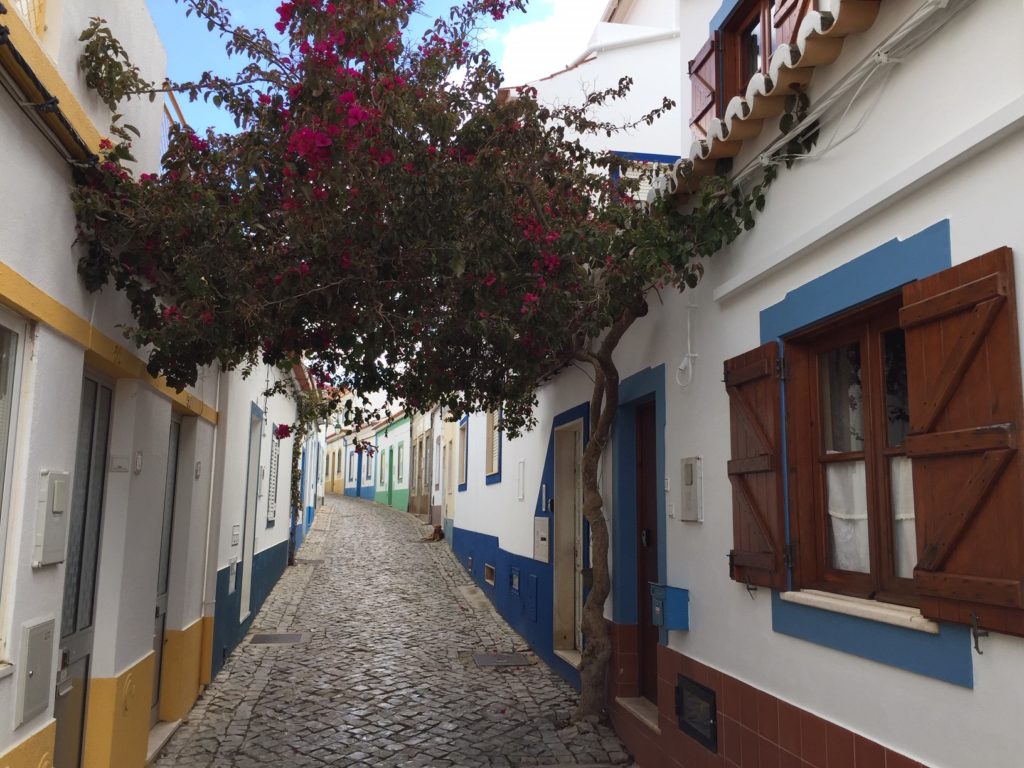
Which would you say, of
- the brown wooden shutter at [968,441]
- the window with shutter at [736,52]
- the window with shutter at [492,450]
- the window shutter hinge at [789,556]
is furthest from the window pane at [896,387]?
the window with shutter at [492,450]

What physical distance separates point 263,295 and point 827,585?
3.14 meters

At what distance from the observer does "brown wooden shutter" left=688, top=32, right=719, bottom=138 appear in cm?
610

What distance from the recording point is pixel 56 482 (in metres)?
3.93

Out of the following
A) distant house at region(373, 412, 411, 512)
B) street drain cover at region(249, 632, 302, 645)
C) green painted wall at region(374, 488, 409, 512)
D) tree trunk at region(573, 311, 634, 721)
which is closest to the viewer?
tree trunk at region(573, 311, 634, 721)

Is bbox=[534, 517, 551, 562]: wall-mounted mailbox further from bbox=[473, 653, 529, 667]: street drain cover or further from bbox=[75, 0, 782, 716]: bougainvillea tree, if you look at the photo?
bbox=[75, 0, 782, 716]: bougainvillea tree

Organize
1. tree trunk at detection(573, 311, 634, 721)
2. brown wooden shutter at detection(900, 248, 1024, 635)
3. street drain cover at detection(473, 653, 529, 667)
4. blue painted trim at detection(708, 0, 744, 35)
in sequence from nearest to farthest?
brown wooden shutter at detection(900, 248, 1024, 635) < blue painted trim at detection(708, 0, 744, 35) < tree trunk at detection(573, 311, 634, 721) < street drain cover at detection(473, 653, 529, 667)

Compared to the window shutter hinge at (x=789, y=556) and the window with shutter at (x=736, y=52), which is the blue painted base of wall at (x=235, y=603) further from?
the window with shutter at (x=736, y=52)

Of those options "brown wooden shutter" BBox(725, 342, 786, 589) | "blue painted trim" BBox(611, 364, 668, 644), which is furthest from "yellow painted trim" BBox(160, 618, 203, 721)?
"brown wooden shutter" BBox(725, 342, 786, 589)

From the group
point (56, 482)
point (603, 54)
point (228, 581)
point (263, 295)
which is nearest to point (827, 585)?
point (263, 295)

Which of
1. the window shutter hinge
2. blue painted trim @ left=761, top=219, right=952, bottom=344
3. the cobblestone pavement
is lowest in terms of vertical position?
the cobblestone pavement

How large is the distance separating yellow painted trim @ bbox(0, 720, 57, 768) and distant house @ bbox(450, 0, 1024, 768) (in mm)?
3250

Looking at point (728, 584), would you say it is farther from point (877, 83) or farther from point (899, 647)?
point (877, 83)

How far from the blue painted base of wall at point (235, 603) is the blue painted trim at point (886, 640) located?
18.2 feet

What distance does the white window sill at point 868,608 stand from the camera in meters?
3.04
